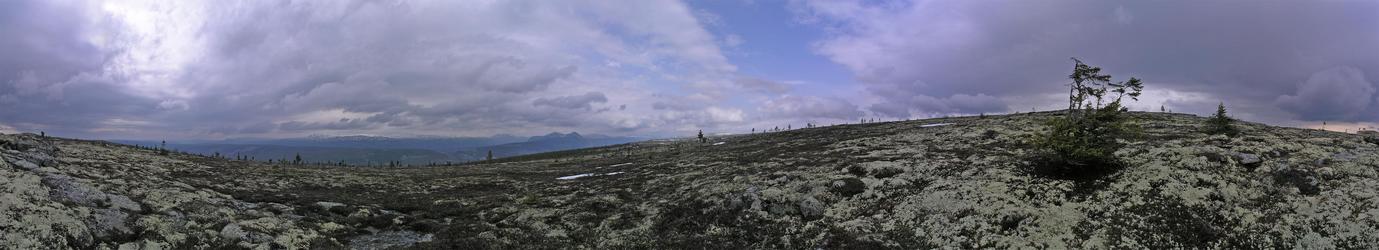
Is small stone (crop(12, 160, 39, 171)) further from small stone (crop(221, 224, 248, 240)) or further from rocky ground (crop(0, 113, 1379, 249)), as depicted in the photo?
small stone (crop(221, 224, 248, 240))

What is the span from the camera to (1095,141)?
18234mm

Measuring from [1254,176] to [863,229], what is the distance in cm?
1212

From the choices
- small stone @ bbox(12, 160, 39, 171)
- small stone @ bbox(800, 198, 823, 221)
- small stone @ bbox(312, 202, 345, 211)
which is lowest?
small stone @ bbox(312, 202, 345, 211)

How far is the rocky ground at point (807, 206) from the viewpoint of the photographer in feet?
45.0

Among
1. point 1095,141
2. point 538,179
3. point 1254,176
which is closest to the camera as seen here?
point 1254,176

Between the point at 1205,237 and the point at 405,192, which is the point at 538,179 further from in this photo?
the point at 1205,237

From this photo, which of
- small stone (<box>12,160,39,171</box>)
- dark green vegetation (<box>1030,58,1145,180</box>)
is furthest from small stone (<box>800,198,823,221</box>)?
small stone (<box>12,160,39,171</box>)

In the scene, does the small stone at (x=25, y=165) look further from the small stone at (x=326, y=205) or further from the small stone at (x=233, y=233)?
the small stone at (x=233, y=233)

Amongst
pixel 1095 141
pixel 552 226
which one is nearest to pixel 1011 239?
pixel 1095 141

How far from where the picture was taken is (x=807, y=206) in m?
19.7

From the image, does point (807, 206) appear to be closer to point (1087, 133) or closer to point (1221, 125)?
point (1087, 133)

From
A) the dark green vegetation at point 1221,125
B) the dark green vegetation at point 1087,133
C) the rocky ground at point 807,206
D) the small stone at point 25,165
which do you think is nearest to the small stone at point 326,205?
the rocky ground at point 807,206

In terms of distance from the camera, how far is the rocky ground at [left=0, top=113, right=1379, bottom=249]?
13703mm

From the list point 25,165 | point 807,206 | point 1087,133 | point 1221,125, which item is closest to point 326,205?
point 25,165
